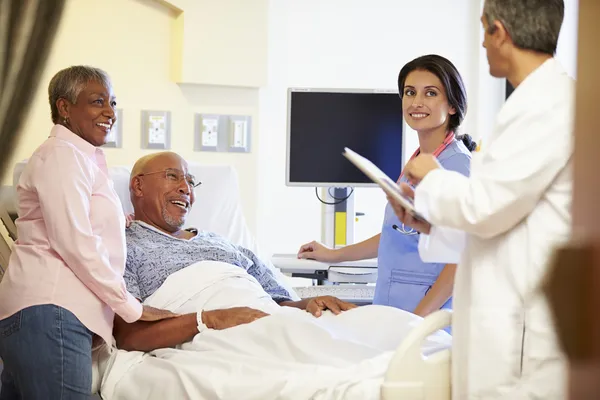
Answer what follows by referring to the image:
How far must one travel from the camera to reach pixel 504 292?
152cm

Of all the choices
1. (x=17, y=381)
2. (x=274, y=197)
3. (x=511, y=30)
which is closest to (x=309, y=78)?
(x=274, y=197)

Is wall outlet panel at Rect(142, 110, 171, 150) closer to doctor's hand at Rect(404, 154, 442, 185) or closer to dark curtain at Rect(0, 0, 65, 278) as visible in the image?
dark curtain at Rect(0, 0, 65, 278)

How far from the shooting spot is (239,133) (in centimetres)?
409

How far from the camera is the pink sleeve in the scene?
2162mm

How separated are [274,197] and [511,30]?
3.30m

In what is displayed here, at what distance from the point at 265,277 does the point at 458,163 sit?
Result: 3.03 feet

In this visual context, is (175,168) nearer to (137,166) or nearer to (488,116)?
(137,166)

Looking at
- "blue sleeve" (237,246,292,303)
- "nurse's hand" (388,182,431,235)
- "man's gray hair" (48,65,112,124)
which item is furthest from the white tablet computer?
"blue sleeve" (237,246,292,303)

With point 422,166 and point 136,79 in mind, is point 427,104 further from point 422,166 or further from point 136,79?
point 136,79

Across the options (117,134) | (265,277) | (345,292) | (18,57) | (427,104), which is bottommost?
(345,292)

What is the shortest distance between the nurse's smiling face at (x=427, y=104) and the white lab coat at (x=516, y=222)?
1.01m

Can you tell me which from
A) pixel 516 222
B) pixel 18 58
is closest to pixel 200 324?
pixel 516 222

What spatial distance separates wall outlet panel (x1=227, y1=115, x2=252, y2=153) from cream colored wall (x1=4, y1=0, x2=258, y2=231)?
0.03 meters

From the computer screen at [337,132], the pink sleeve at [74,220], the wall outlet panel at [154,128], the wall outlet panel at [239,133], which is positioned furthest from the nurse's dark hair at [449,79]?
the wall outlet panel at [154,128]
